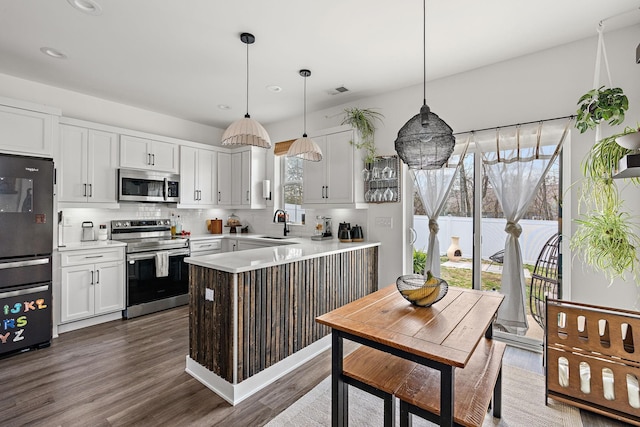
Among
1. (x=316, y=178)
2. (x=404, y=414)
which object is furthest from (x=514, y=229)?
(x=316, y=178)

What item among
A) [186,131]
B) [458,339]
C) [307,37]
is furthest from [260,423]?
[186,131]

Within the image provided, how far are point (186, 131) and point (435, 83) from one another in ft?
12.8

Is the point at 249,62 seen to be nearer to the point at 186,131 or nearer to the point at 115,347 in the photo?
the point at 186,131

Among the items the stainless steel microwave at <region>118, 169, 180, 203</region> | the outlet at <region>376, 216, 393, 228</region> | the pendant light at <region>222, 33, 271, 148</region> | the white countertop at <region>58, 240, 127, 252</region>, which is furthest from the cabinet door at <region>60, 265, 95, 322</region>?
the outlet at <region>376, 216, 393, 228</region>

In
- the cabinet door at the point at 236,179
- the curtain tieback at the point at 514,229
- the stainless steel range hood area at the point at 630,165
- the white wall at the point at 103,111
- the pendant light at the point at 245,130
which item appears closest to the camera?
the stainless steel range hood area at the point at 630,165

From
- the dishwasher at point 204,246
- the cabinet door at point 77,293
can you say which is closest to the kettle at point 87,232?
the cabinet door at point 77,293

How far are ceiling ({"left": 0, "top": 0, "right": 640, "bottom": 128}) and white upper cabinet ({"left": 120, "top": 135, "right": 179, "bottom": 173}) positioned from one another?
0.67 m

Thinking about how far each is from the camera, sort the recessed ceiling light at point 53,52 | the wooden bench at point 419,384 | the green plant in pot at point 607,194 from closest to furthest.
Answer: the wooden bench at point 419,384 < the green plant in pot at point 607,194 < the recessed ceiling light at point 53,52

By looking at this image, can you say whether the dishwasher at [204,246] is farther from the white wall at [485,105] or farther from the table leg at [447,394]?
the table leg at [447,394]

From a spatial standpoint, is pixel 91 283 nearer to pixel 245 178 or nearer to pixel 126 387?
pixel 126 387

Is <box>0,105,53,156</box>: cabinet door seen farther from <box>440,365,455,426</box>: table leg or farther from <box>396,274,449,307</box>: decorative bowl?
<box>440,365,455,426</box>: table leg

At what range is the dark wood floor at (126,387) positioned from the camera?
2.00 meters

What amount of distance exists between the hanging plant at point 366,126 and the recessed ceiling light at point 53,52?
2997 millimetres

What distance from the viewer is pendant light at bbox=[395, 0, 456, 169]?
1.81m
